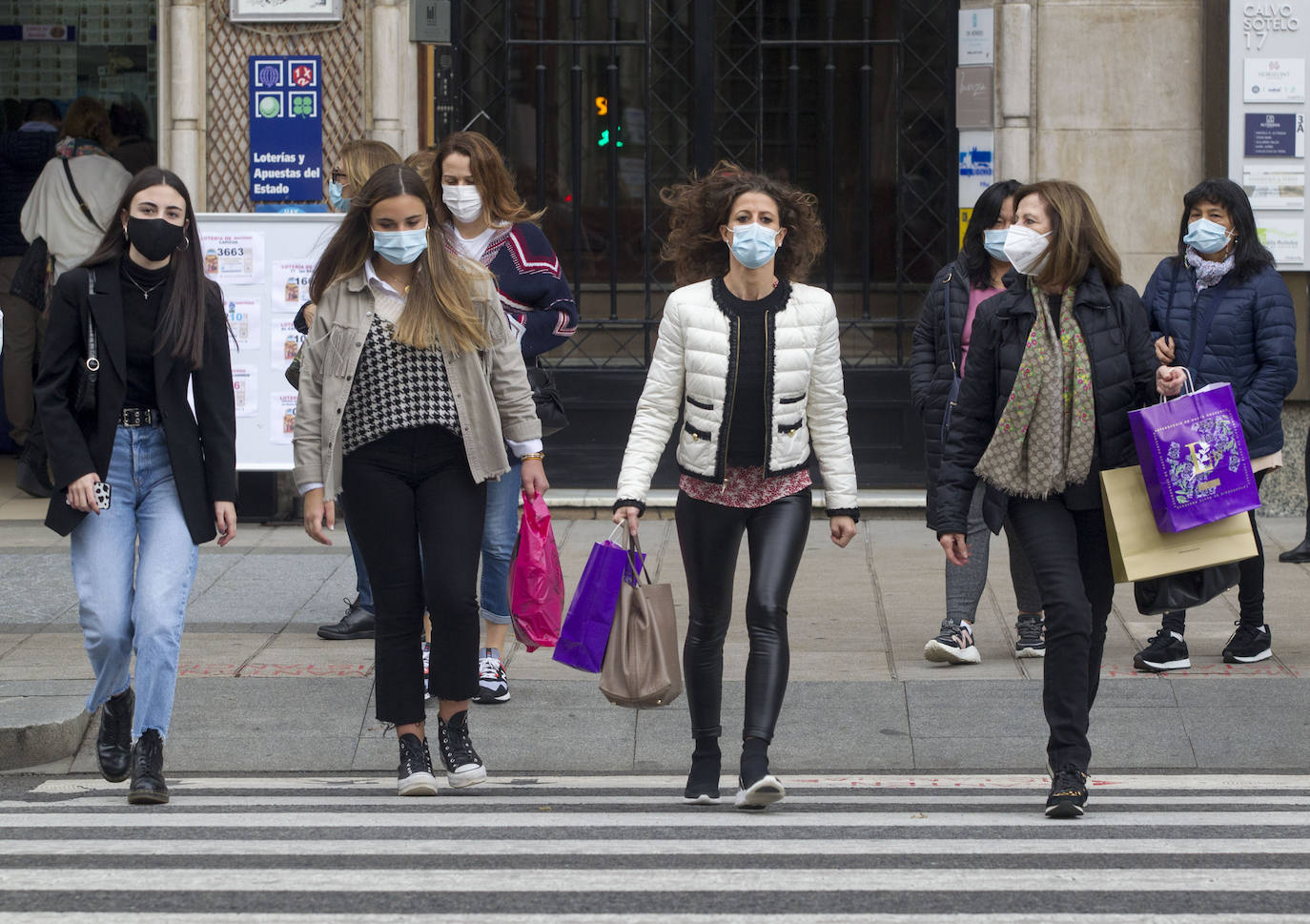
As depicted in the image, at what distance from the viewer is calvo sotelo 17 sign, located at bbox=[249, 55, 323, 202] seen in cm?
1049

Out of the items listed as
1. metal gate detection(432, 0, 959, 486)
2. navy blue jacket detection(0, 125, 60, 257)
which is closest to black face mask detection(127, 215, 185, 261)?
metal gate detection(432, 0, 959, 486)

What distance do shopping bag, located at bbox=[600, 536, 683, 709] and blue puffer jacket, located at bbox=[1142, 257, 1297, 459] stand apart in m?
2.50

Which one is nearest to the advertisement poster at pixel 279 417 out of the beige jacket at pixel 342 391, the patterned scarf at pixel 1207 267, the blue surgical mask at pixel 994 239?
the blue surgical mask at pixel 994 239

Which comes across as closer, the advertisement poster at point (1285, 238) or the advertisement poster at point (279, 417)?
the advertisement poster at point (279, 417)

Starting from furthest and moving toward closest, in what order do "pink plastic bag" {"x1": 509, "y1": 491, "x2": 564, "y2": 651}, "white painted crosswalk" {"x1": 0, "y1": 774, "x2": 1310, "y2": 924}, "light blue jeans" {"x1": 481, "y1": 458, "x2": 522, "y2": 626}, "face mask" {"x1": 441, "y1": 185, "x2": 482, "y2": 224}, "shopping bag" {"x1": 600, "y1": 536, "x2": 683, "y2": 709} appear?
"light blue jeans" {"x1": 481, "y1": 458, "x2": 522, "y2": 626} < "face mask" {"x1": 441, "y1": 185, "x2": 482, "y2": 224} < "pink plastic bag" {"x1": 509, "y1": 491, "x2": 564, "y2": 651} < "shopping bag" {"x1": 600, "y1": 536, "x2": 683, "y2": 709} < "white painted crosswalk" {"x1": 0, "y1": 774, "x2": 1310, "y2": 924}

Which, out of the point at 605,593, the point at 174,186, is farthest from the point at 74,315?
the point at 605,593

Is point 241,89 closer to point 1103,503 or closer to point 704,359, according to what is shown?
point 704,359

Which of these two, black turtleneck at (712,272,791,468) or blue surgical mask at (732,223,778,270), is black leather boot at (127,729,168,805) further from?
blue surgical mask at (732,223,778,270)

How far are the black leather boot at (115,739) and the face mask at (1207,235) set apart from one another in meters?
3.93

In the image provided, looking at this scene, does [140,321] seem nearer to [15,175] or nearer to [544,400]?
[544,400]

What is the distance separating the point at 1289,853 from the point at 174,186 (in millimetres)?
3556

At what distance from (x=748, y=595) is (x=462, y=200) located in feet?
6.29

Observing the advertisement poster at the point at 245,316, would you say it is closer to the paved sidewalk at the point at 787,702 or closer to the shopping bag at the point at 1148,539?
the paved sidewalk at the point at 787,702

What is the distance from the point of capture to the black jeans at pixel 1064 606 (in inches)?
211
